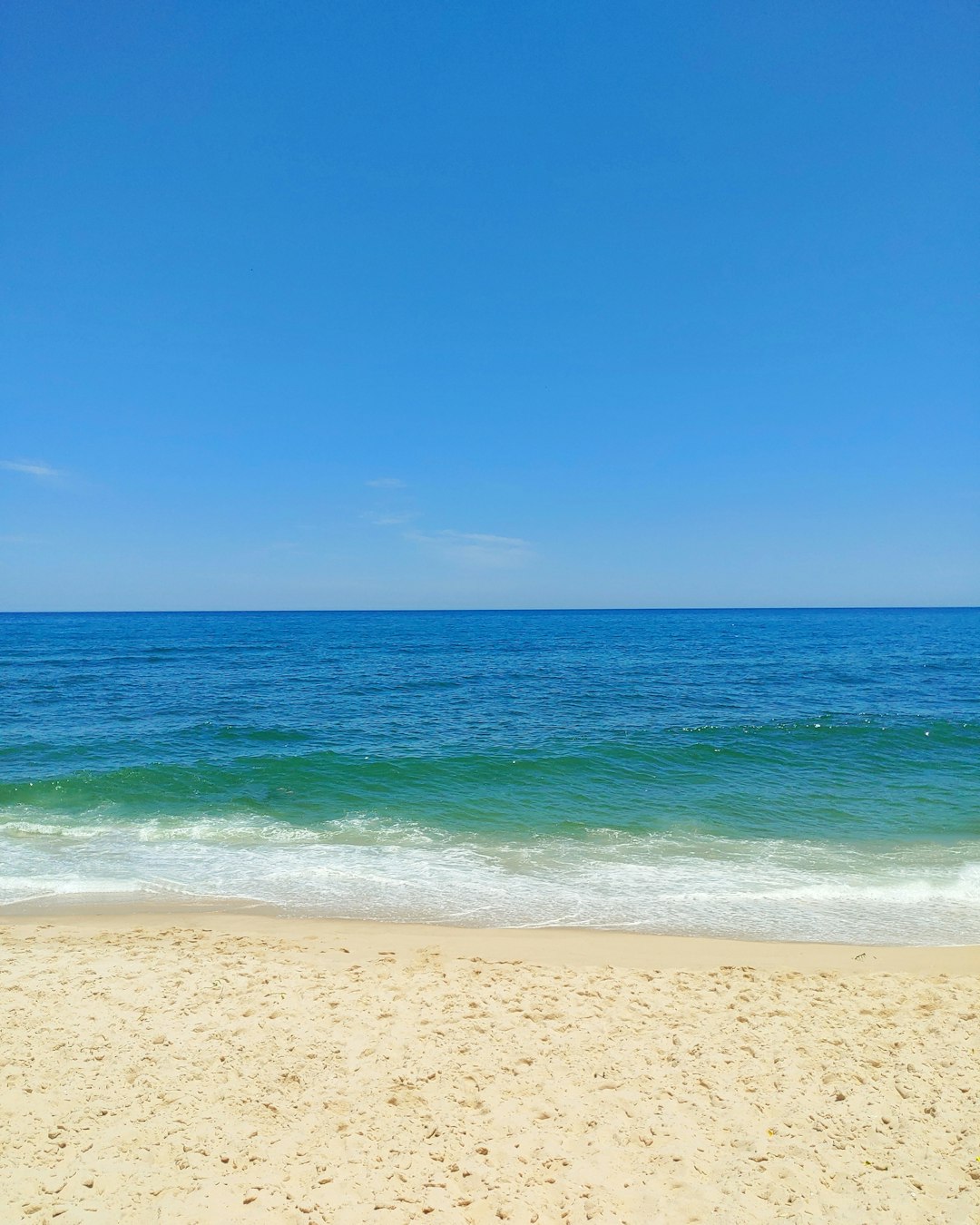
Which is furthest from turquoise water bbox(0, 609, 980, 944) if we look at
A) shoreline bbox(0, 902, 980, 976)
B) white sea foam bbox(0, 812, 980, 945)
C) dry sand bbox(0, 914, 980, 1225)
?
dry sand bbox(0, 914, 980, 1225)

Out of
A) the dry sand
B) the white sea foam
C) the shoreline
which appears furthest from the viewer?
the white sea foam

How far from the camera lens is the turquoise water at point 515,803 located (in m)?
10.8

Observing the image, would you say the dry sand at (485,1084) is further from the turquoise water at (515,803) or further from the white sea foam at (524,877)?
the turquoise water at (515,803)

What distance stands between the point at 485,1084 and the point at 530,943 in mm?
3339

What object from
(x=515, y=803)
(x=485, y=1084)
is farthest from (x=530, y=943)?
(x=515, y=803)

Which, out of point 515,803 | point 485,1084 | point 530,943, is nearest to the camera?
point 485,1084

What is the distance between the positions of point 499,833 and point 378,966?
5.98m

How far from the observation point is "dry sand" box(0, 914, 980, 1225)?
188 inches

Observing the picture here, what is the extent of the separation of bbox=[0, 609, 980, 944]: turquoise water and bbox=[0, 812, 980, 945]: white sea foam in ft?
0.18

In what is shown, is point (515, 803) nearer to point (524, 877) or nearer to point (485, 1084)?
point (524, 877)

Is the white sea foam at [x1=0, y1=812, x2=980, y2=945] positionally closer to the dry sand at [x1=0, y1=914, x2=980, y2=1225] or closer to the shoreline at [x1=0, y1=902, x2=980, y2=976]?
the shoreline at [x1=0, y1=902, x2=980, y2=976]

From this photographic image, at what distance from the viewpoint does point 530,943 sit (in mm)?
9156

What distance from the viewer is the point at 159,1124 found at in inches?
213

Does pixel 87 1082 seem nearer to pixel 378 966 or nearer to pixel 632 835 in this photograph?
pixel 378 966
